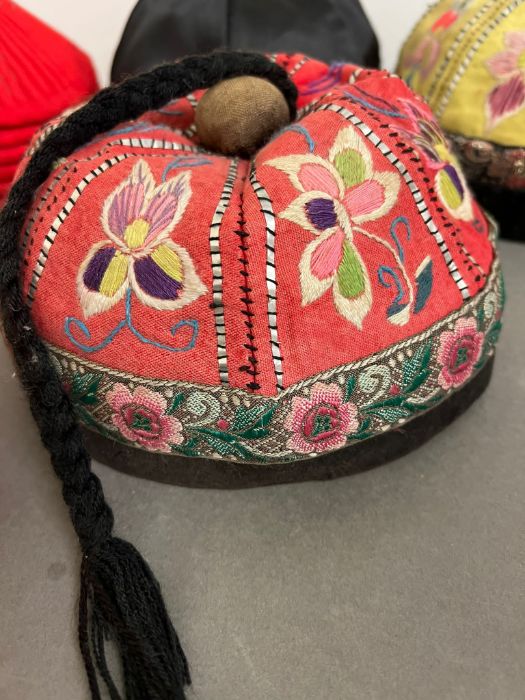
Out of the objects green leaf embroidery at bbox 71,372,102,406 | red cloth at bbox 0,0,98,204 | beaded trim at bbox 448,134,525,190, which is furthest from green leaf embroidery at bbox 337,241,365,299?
red cloth at bbox 0,0,98,204

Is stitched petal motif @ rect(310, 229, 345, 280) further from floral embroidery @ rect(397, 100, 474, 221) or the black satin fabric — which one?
the black satin fabric

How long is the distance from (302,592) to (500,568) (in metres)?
0.17

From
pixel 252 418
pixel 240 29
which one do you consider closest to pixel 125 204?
pixel 252 418

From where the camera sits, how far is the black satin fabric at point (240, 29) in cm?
86

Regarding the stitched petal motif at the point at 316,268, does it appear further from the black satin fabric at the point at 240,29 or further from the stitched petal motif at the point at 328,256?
the black satin fabric at the point at 240,29

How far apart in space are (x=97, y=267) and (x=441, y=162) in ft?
1.07

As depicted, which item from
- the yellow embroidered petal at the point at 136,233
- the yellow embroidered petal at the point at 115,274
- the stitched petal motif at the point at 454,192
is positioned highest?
the yellow embroidered petal at the point at 136,233

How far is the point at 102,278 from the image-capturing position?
527 mm

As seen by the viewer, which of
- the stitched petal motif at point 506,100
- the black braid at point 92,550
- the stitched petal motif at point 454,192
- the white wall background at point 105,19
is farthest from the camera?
the white wall background at point 105,19

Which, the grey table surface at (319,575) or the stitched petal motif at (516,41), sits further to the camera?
the stitched petal motif at (516,41)

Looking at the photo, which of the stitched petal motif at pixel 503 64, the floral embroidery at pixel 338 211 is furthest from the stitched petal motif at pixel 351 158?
the stitched petal motif at pixel 503 64

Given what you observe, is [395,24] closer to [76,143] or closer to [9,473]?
[76,143]

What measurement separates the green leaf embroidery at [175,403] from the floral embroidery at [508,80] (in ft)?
1.76

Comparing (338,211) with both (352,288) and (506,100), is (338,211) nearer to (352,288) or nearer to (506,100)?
(352,288)
